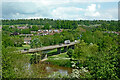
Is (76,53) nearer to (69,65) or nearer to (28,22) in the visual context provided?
(69,65)

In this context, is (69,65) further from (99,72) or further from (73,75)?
(99,72)

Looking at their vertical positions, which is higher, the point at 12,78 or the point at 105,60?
the point at 105,60

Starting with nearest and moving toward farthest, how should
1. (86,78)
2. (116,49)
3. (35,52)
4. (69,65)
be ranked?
(86,78)
(116,49)
(69,65)
(35,52)

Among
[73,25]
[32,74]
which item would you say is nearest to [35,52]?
[32,74]

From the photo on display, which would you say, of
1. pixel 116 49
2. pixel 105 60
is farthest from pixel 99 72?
pixel 116 49

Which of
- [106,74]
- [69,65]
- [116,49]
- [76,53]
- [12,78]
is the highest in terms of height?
[116,49]

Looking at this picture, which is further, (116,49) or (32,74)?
(32,74)

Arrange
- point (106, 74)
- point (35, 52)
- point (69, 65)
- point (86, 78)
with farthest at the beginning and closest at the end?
point (35, 52), point (69, 65), point (86, 78), point (106, 74)

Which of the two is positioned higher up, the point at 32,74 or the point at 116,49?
the point at 116,49

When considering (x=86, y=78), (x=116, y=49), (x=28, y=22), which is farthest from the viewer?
(x=28, y=22)
